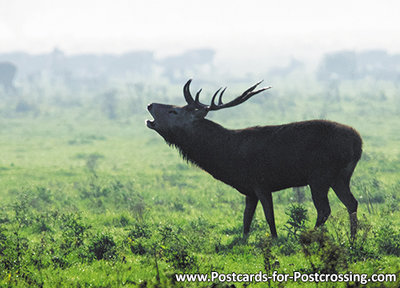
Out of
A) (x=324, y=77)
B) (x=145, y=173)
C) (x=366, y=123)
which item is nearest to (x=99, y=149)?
(x=145, y=173)

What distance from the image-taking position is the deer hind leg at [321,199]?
8.56 meters

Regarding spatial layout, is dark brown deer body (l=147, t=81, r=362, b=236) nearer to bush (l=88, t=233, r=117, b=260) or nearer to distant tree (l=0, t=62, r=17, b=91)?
bush (l=88, t=233, r=117, b=260)

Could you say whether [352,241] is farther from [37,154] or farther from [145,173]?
[37,154]

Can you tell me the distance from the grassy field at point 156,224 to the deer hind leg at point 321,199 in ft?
0.90

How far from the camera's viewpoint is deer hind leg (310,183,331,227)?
8.56m

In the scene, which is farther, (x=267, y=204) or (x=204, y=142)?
(x=204, y=142)

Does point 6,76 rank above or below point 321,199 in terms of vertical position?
above

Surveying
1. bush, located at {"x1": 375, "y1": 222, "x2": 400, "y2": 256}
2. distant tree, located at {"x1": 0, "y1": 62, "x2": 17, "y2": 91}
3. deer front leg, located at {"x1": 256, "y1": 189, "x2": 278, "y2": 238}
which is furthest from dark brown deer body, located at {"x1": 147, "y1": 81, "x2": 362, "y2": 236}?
distant tree, located at {"x1": 0, "y1": 62, "x2": 17, "y2": 91}

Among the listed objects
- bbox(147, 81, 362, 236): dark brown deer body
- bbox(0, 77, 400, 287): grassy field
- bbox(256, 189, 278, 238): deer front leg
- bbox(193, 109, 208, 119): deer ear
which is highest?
bbox(193, 109, 208, 119): deer ear

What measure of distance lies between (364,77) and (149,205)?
138 m

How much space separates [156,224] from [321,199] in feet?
13.8

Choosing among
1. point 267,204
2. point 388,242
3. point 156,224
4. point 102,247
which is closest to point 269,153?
point 267,204

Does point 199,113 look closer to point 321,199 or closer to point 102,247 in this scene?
point 321,199

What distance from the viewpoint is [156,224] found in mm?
11320
